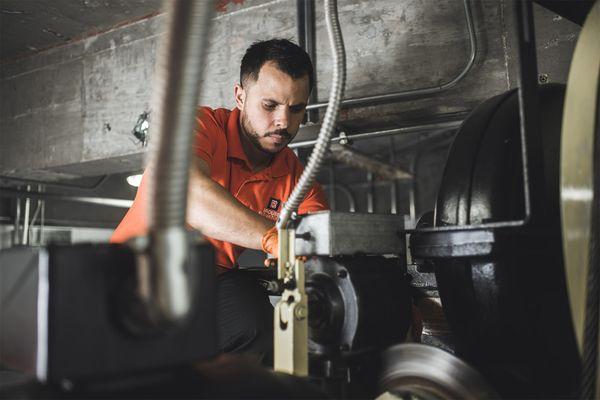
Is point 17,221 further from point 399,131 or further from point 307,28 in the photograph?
point 399,131

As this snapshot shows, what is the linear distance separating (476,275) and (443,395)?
21cm

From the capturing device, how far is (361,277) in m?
0.97

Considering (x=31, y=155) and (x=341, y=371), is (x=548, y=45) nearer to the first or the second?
(x=341, y=371)

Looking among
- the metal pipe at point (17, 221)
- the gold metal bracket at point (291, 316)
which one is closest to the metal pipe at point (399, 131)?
the gold metal bracket at point (291, 316)

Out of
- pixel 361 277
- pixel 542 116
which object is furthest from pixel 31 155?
pixel 542 116

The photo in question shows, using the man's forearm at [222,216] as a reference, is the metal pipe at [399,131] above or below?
above

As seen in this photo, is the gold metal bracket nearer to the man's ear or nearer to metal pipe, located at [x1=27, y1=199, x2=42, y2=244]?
the man's ear

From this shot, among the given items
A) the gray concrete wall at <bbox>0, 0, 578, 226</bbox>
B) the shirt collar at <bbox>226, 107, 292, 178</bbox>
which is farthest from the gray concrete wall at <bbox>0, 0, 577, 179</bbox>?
the shirt collar at <bbox>226, 107, 292, 178</bbox>

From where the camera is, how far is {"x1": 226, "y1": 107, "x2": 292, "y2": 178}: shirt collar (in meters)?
1.75

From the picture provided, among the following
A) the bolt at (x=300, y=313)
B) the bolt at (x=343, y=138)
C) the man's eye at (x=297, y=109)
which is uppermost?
the man's eye at (x=297, y=109)

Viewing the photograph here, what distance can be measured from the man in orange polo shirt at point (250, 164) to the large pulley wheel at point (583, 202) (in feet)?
2.35

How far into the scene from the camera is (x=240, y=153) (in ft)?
5.76

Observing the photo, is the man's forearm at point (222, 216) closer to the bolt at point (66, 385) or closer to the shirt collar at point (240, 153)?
the shirt collar at point (240, 153)

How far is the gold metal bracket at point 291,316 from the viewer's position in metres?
0.90
